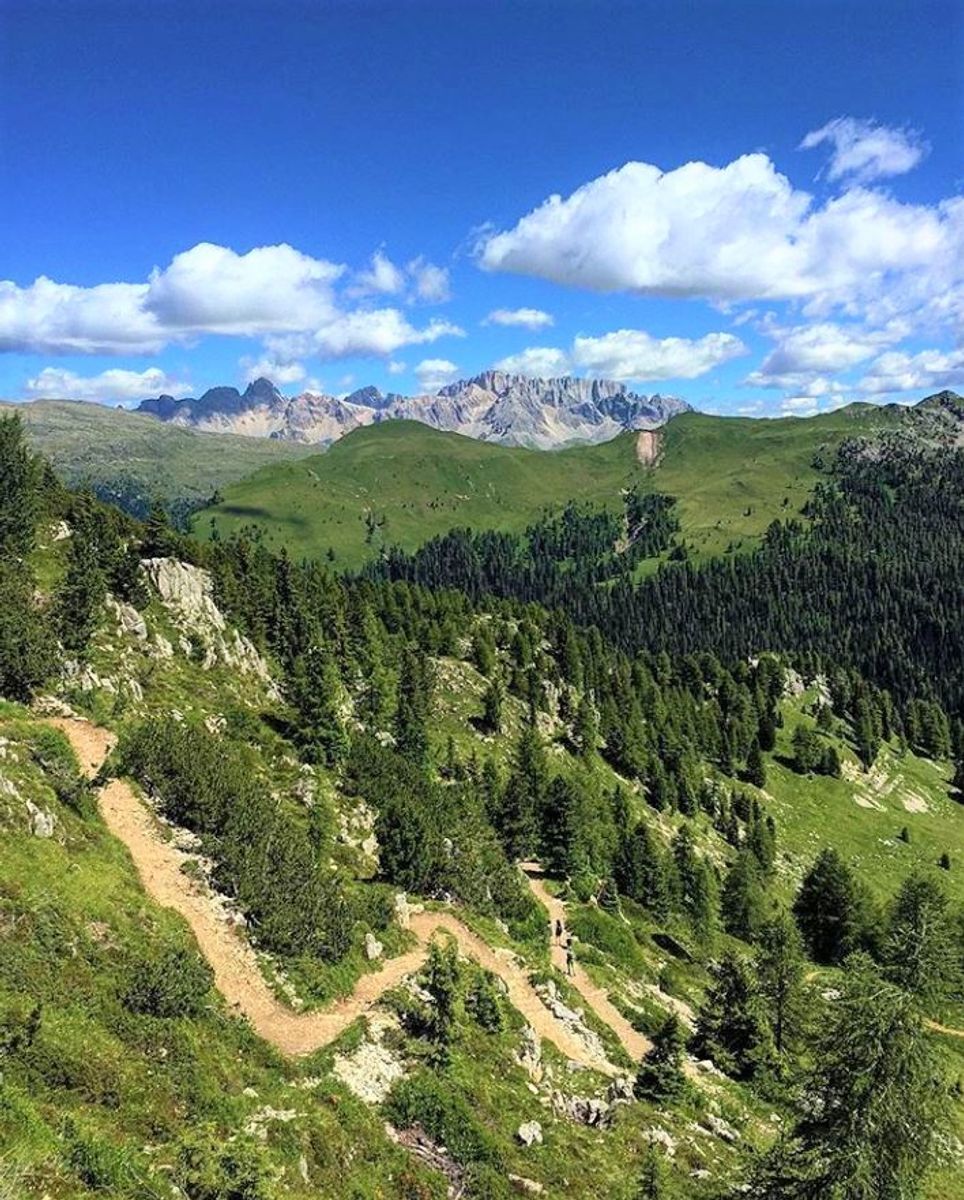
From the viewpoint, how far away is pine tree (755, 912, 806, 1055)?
169 ft

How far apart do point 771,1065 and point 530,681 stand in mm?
85006

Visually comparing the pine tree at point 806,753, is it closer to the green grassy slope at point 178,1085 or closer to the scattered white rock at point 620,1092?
the green grassy slope at point 178,1085

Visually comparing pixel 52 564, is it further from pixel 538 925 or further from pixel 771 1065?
pixel 771 1065

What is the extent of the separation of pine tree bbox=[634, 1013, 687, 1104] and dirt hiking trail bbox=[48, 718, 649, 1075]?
1.87 metres

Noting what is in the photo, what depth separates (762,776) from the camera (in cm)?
15112

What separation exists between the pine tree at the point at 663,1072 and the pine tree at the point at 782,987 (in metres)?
15.3

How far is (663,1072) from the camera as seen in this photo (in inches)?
1468

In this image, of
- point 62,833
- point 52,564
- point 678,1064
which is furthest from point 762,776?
point 62,833

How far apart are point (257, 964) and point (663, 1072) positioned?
20655 mm

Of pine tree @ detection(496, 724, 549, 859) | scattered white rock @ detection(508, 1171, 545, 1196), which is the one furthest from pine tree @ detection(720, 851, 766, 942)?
scattered white rock @ detection(508, 1171, 545, 1196)

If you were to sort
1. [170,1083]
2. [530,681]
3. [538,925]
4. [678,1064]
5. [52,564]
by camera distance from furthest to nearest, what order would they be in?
[530,681]
[52,564]
[538,925]
[678,1064]
[170,1083]

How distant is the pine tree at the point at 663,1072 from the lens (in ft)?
121

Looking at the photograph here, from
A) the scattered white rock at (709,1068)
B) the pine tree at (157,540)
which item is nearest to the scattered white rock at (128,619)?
the pine tree at (157,540)

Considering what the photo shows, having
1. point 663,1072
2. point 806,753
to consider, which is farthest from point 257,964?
point 806,753
